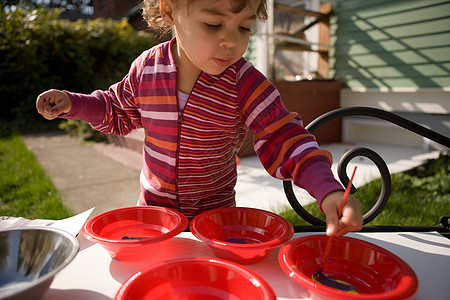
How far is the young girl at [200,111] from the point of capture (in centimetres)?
82

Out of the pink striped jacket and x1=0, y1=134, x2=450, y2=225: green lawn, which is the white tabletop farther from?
x1=0, y1=134, x2=450, y2=225: green lawn

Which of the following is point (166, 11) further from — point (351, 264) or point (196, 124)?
point (351, 264)

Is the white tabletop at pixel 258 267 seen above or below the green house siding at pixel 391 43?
below

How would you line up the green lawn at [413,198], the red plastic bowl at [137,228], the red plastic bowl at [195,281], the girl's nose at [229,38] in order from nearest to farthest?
the red plastic bowl at [195,281] → the red plastic bowl at [137,228] → the girl's nose at [229,38] → the green lawn at [413,198]

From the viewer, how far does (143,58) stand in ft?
3.60

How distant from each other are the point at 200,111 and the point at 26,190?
2562mm

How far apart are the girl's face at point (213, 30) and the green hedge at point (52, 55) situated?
20.1ft

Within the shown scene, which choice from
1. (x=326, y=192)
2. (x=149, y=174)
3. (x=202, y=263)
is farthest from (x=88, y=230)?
(x=326, y=192)

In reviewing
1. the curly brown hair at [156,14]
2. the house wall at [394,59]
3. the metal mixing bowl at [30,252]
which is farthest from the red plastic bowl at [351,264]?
the house wall at [394,59]

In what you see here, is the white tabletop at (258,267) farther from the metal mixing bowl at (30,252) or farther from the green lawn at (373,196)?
the green lawn at (373,196)

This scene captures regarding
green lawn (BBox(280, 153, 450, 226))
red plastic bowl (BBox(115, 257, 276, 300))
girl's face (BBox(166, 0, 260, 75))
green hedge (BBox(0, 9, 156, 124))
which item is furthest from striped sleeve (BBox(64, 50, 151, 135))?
green hedge (BBox(0, 9, 156, 124))

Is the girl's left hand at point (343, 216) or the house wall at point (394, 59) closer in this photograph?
the girl's left hand at point (343, 216)

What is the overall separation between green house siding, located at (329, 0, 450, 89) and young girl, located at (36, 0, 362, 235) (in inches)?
155

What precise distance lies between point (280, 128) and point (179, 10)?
1.32ft
